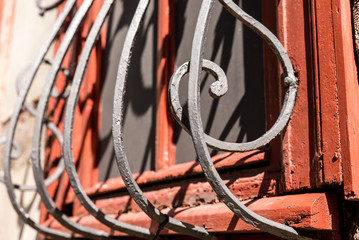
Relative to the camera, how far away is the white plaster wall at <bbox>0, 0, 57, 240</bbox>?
2.70m

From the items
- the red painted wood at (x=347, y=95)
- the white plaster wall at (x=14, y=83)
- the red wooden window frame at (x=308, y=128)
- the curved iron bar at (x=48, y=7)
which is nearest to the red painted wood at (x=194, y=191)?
the red wooden window frame at (x=308, y=128)

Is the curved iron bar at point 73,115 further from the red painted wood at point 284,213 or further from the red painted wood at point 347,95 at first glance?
the red painted wood at point 347,95

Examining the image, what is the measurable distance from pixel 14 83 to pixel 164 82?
1.60 meters

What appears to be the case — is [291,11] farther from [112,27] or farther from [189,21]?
[112,27]

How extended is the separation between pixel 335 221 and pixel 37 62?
3.70 feet

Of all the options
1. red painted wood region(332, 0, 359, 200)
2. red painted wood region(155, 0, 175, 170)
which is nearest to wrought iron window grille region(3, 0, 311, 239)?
red painted wood region(332, 0, 359, 200)

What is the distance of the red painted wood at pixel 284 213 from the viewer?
119 cm

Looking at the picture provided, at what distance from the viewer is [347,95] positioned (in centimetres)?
122

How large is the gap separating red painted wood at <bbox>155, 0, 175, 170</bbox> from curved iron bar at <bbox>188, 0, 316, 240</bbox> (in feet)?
2.16

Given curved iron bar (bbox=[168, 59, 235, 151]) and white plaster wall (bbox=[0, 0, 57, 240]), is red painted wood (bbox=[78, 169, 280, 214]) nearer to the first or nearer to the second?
curved iron bar (bbox=[168, 59, 235, 151])

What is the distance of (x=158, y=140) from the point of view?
1.88m

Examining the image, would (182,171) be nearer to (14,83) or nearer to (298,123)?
(298,123)

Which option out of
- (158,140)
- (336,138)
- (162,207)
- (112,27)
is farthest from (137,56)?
(336,138)

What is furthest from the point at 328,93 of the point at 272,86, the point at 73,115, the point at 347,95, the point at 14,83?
the point at 14,83
